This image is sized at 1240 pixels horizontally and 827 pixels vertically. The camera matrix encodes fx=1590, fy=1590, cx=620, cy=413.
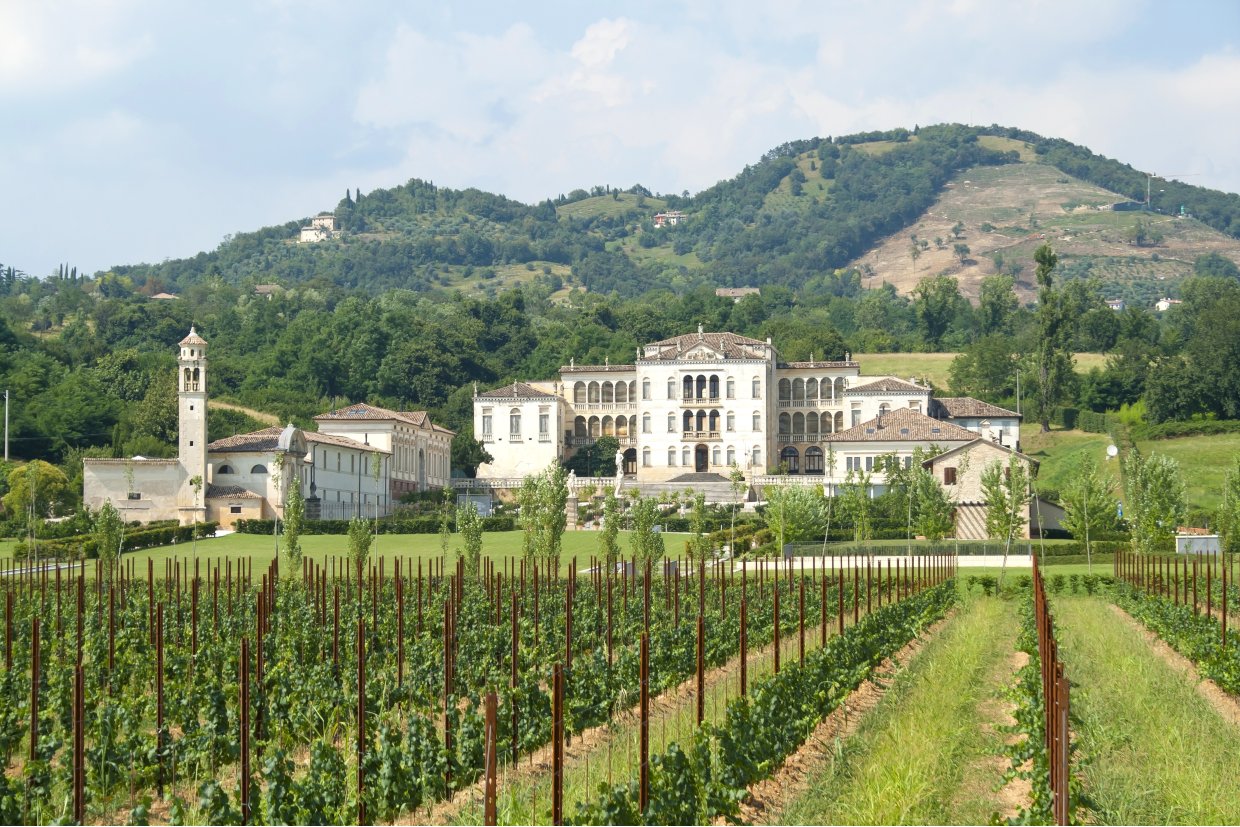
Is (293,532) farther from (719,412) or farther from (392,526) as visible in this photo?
(719,412)

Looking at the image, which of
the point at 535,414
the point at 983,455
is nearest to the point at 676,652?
the point at 983,455

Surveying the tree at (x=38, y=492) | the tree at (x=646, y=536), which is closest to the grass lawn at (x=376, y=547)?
the tree at (x=646, y=536)

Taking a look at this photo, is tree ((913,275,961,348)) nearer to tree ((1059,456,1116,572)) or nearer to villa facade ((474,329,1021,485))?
villa facade ((474,329,1021,485))

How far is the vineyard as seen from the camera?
15.3 metres

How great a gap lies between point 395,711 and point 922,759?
27.3ft

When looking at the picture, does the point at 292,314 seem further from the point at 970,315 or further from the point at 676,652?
the point at 676,652

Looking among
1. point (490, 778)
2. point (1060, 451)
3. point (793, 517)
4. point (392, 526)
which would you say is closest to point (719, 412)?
point (1060, 451)

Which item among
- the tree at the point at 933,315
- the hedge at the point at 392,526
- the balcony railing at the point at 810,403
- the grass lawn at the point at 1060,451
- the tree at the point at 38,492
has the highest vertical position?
the tree at the point at 933,315

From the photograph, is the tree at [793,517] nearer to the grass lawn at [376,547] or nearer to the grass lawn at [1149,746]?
the grass lawn at [376,547]

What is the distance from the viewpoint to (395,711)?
74.6ft

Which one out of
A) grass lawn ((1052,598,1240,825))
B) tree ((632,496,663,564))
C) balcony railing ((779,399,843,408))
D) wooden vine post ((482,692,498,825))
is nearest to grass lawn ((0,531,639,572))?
tree ((632,496,663,564))

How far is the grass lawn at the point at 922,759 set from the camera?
1553 centimetres

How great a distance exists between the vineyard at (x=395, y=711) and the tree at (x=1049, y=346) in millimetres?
76282

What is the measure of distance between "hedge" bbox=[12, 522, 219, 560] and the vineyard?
2555 centimetres
